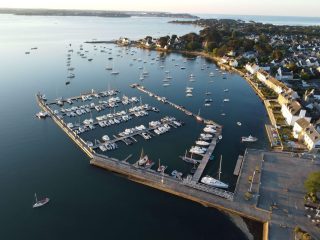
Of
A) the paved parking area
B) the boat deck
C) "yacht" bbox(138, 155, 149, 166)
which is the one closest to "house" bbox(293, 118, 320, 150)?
the paved parking area

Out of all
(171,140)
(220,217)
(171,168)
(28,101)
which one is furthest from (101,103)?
(220,217)

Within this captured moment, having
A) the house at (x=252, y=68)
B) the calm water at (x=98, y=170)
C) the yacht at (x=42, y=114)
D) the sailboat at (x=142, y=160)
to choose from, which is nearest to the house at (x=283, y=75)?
the house at (x=252, y=68)

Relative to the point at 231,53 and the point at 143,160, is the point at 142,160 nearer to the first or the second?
the point at 143,160

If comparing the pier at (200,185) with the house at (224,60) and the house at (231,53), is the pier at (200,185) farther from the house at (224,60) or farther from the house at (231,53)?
the house at (231,53)

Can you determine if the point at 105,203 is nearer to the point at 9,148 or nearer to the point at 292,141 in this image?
the point at 9,148

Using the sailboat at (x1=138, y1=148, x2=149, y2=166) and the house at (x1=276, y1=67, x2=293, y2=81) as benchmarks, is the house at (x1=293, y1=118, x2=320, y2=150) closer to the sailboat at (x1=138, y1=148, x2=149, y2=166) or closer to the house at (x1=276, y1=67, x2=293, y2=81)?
the sailboat at (x1=138, y1=148, x2=149, y2=166)
